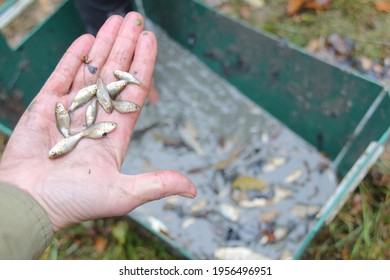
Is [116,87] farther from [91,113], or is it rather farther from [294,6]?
[294,6]

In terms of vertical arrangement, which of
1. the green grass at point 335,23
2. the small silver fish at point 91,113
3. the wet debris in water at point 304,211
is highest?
the small silver fish at point 91,113

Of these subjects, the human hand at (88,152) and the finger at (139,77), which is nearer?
the human hand at (88,152)

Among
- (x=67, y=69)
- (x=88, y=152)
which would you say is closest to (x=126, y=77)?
(x=67, y=69)

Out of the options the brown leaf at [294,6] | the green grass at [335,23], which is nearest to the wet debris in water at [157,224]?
the green grass at [335,23]

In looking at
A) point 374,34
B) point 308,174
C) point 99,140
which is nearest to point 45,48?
point 99,140

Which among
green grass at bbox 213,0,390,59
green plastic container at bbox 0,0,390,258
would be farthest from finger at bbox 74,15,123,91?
green grass at bbox 213,0,390,59

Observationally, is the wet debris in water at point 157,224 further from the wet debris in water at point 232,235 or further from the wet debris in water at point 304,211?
the wet debris in water at point 304,211
